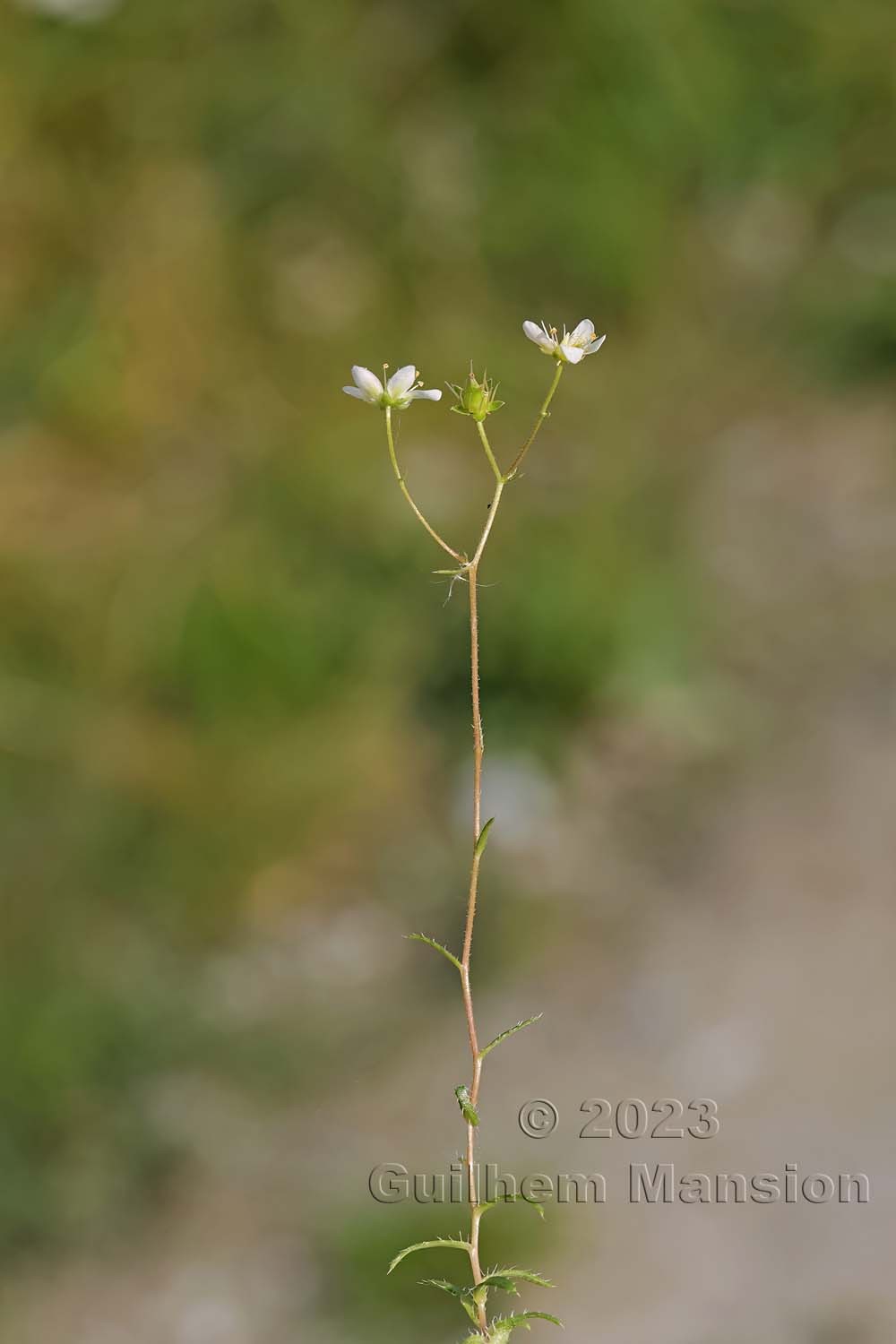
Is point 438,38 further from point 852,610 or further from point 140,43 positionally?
point 852,610

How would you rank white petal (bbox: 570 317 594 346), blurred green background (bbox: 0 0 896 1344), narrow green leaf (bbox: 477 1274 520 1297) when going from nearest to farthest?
narrow green leaf (bbox: 477 1274 520 1297) < white petal (bbox: 570 317 594 346) < blurred green background (bbox: 0 0 896 1344)

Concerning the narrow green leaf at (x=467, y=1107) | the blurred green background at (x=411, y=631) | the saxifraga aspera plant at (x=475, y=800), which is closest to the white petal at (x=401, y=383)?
the saxifraga aspera plant at (x=475, y=800)

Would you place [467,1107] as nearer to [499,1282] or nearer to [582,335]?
[499,1282]

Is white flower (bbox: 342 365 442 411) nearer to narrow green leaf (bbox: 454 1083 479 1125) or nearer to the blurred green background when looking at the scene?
narrow green leaf (bbox: 454 1083 479 1125)

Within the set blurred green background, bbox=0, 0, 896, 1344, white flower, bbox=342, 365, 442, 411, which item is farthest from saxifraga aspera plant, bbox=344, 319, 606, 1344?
blurred green background, bbox=0, 0, 896, 1344

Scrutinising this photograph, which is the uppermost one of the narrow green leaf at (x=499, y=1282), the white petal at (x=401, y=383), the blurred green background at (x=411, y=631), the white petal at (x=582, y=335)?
the blurred green background at (x=411, y=631)

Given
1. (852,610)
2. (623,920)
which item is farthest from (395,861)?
(852,610)

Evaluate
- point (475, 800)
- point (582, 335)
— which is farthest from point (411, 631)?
point (475, 800)

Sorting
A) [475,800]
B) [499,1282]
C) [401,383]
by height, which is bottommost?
[499,1282]

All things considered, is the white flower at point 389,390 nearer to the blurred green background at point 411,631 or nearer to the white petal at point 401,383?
the white petal at point 401,383
